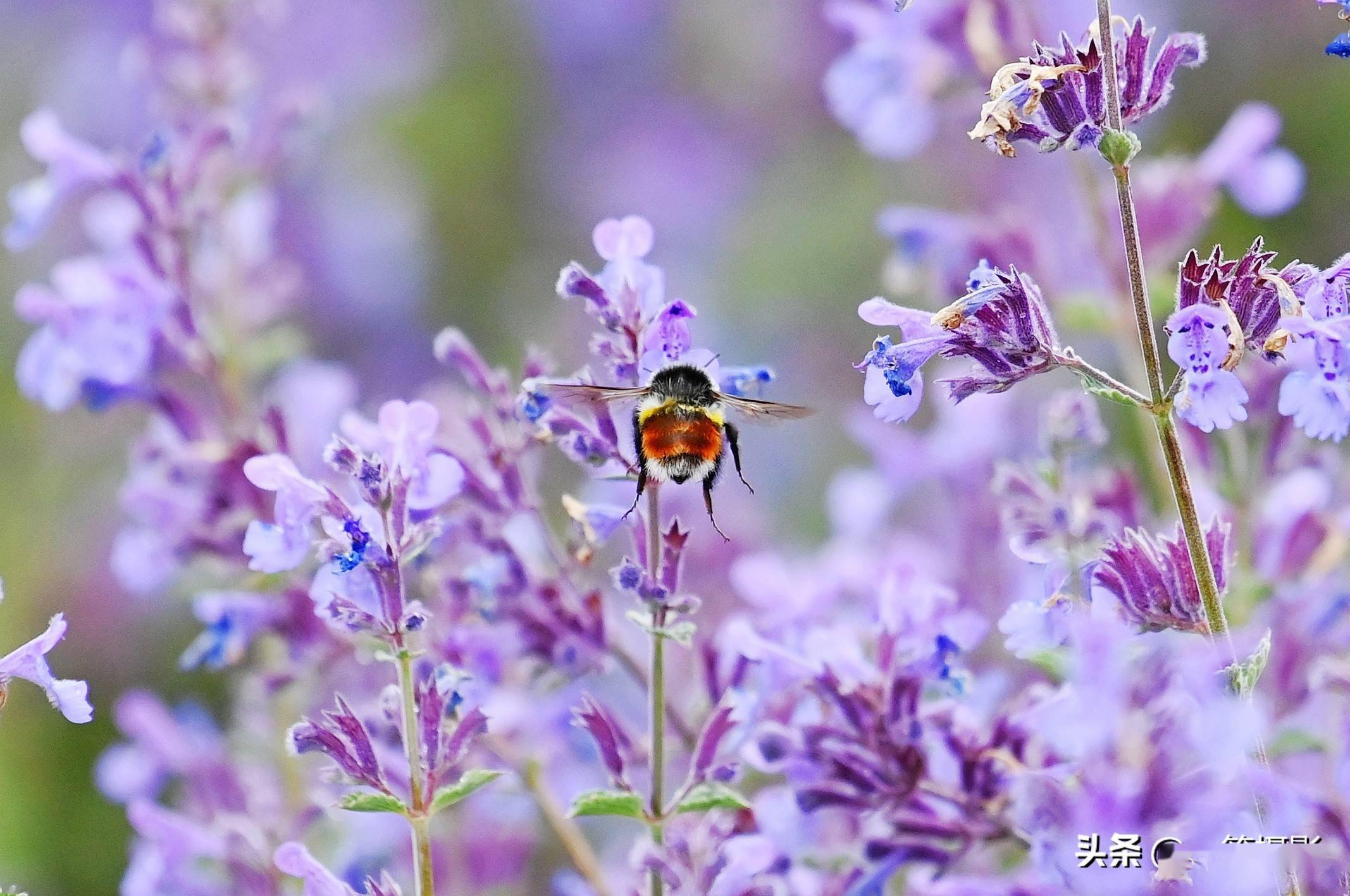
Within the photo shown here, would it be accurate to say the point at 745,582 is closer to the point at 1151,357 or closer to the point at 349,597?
the point at 349,597

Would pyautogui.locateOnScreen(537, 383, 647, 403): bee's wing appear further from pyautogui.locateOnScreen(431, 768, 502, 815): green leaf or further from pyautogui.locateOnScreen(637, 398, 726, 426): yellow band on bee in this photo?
pyautogui.locateOnScreen(431, 768, 502, 815): green leaf

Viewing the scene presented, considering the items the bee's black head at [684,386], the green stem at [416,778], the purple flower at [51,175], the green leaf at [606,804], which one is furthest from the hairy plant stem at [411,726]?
the purple flower at [51,175]

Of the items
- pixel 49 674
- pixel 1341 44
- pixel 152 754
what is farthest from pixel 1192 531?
pixel 152 754

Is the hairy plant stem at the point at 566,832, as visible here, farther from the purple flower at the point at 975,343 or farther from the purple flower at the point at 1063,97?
the purple flower at the point at 1063,97

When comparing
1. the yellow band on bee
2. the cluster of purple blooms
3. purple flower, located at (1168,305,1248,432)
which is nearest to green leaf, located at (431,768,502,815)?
the cluster of purple blooms

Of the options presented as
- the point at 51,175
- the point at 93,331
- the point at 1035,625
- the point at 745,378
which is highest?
the point at 51,175

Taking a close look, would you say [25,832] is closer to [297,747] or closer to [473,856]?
[473,856]
